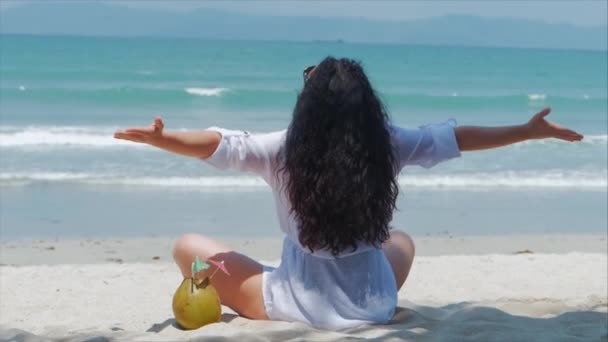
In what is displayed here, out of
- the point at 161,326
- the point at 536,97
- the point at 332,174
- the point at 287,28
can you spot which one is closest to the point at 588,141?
the point at 536,97

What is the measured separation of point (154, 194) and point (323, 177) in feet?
24.3

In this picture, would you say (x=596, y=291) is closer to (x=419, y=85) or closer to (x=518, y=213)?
(x=518, y=213)

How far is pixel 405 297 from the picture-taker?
6.01 metres

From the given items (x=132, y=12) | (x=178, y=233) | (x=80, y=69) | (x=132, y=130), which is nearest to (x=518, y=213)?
(x=178, y=233)

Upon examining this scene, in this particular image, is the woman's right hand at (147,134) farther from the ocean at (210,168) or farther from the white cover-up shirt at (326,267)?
the ocean at (210,168)

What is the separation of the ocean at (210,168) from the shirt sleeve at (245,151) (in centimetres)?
57

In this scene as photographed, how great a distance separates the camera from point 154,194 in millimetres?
11023

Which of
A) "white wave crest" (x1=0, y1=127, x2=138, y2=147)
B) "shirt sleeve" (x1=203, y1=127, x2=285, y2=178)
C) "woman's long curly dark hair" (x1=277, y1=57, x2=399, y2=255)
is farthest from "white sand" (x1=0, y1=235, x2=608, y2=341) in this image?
"white wave crest" (x1=0, y1=127, x2=138, y2=147)

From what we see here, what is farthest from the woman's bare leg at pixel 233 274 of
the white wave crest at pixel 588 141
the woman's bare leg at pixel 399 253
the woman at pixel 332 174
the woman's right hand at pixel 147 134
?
the white wave crest at pixel 588 141

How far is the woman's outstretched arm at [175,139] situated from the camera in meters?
3.72

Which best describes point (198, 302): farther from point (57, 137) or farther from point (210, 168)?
point (57, 137)

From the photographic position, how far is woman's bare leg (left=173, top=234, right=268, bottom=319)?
429 centimetres

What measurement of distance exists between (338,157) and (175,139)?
0.67m

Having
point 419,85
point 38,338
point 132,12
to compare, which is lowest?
point 38,338
